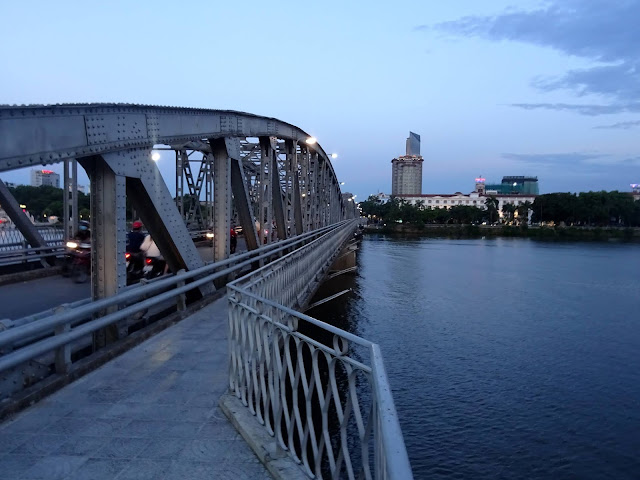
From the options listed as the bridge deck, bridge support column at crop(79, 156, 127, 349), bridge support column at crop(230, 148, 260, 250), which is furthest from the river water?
bridge support column at crop(79, 156, 127, 349)

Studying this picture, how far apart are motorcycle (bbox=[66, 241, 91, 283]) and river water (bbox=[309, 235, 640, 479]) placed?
305 inches

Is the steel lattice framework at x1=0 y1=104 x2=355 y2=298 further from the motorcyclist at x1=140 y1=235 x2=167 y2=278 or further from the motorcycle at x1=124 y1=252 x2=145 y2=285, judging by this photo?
the motorcycle at x1=124 y1=252 x2=145 y2=285

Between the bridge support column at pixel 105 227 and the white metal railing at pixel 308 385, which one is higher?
the bridge support column at pixel 105 227

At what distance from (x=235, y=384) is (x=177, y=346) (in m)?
2.12

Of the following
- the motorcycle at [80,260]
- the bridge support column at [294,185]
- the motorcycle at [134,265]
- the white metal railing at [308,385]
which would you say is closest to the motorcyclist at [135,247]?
the motorcycle at [134,265]

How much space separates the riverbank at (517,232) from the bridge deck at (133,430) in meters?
90.1

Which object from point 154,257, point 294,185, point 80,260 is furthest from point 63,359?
point 294,185

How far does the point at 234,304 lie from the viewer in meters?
4.67

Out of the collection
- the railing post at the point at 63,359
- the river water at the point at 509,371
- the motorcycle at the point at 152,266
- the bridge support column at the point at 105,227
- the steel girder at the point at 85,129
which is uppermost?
the steel girder at the point at 85,129

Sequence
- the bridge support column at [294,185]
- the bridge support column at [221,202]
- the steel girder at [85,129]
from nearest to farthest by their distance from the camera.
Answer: the steel girder at [85,129] < the bridge support column at [221,202] < the bridge support column at [294,185]

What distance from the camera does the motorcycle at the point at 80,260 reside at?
12344mm

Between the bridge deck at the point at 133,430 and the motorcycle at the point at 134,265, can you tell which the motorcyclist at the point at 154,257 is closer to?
the motorcycle at the point at 134,265

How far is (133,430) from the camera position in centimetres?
412

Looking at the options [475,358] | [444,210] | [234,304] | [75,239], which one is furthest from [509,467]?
[444,210]
